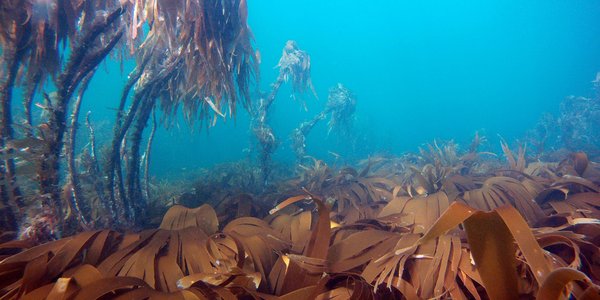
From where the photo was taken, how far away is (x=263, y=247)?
73.6 inches

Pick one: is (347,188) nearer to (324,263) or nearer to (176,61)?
(324,263)

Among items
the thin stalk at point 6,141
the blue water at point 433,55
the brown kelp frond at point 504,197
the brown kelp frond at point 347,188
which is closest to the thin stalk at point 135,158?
the thin stalk at point 6,141

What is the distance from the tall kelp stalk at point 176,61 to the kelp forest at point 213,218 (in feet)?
0.06

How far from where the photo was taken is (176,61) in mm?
3314

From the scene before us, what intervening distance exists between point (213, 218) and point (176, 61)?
2.10m

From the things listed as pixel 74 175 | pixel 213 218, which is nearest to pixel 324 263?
pixel 213 218

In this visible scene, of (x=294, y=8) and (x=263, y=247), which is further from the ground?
(x=294, y=8)

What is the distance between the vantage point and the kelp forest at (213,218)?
1.26 metres

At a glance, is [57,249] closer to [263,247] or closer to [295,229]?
[263,247]

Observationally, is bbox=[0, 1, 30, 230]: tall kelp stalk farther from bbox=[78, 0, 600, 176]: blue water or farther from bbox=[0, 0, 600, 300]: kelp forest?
bbox=[78, 0, 600, 176]: blue water

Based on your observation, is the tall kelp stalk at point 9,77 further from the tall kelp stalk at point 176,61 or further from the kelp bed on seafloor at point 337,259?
the tall kelp stalk at point 176,61

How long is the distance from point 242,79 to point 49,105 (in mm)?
2252

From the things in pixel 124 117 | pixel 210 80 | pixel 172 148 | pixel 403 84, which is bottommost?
pixel 124 117

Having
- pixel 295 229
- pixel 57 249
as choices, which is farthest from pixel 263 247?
pixel 57 249
